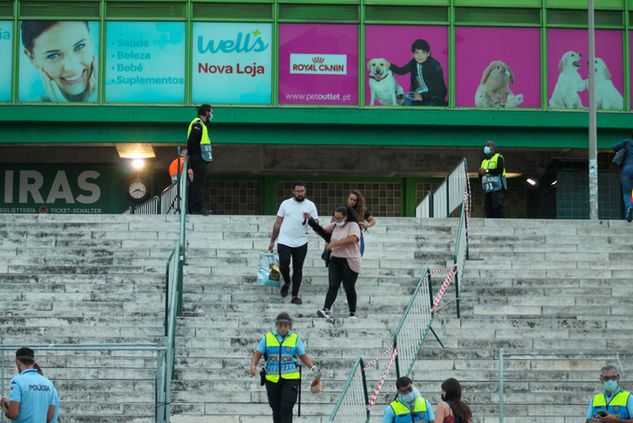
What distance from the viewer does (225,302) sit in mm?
19203

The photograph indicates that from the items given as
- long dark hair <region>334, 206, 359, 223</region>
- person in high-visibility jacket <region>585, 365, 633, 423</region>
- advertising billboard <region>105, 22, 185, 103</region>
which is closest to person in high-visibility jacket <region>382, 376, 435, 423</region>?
person in high-visibility jacket <region>585, 365, 633, 423</region>

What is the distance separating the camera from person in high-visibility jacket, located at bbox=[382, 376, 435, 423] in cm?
1291

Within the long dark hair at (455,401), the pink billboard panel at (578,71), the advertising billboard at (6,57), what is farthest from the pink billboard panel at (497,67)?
the long dark hair at (455,401)

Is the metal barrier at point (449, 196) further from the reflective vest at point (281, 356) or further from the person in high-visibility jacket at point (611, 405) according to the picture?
the person in high-visibility jacket at point (611, 405)

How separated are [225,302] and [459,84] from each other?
12279 mm

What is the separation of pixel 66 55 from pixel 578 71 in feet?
35.0

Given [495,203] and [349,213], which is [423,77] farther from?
[349,213]

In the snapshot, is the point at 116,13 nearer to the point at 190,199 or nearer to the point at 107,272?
the point at 190,199

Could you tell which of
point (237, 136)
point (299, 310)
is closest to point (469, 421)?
point (299, 310)

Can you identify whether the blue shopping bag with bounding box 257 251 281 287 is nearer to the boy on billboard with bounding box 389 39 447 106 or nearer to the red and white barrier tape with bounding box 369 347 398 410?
the red and white barrier tape with bounding box 369 347 398 410

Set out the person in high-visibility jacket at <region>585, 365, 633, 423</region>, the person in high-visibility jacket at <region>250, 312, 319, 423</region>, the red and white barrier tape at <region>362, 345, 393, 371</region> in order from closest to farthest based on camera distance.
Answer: the person in high-visibility jacket at <region>585, 365, 633, 423</region> < the person in high-visibility jacket at <region>250, 312, 319, 423</region> < the red and white barrier tape at <region>362, 345, 393, 371</region>

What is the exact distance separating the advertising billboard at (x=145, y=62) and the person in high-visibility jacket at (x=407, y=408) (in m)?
17.6

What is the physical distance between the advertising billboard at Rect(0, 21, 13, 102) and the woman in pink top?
42.8 feet

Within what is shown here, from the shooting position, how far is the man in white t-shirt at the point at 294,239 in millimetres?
19156
